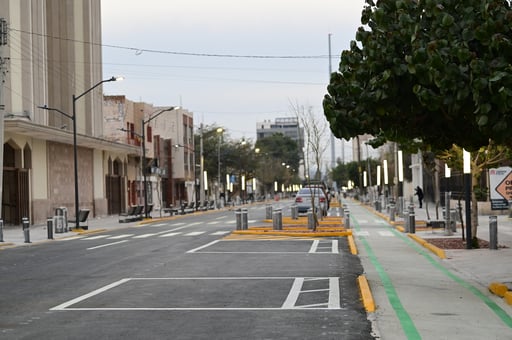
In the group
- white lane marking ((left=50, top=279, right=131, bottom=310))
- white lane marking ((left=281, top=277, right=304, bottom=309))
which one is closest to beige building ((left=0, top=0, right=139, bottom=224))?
white lane marking ((left=50, top=279, right=131, bottom=310))

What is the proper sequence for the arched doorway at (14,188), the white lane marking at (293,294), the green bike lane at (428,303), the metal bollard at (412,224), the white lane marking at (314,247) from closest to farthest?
the green bike lane at (428,303), the white lane marking at (293,294), the white lane marking at (314,247), the metal bollard at (412,224), the arched doorway at (14,188)

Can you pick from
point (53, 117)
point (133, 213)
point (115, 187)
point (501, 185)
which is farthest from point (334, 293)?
point (115, 187)

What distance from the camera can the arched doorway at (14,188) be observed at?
45.6 metres

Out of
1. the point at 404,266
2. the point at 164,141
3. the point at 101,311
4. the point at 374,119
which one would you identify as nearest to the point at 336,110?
the point at 374,119

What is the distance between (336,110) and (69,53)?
159 ft

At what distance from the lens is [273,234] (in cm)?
2998

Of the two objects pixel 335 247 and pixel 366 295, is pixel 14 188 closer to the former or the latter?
pixel 335 247

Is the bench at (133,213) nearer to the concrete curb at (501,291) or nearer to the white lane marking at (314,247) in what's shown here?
the white lane marking at (314,247)

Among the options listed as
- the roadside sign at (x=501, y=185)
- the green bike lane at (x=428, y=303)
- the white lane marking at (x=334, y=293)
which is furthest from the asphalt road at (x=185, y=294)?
the roadside sign at (x=501, y=185)

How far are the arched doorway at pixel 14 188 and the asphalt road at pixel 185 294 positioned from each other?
22.5 metres

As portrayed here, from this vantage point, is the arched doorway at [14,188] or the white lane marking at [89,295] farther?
the arched doorway at [14,188]

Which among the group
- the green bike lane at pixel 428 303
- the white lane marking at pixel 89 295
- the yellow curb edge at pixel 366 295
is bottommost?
the green bike lane at pixel 428 303

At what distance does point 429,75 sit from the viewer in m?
11.3

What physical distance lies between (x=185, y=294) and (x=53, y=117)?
46206 mm
